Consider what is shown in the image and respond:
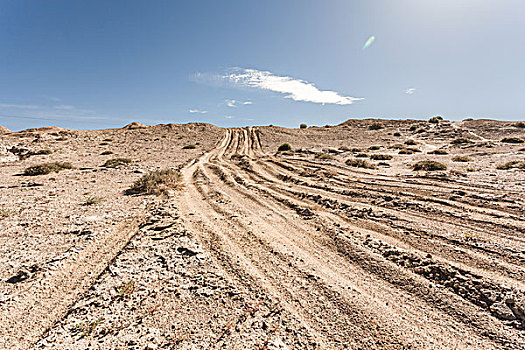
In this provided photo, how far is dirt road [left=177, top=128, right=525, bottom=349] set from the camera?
8.74ft

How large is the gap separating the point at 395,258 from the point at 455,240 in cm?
155

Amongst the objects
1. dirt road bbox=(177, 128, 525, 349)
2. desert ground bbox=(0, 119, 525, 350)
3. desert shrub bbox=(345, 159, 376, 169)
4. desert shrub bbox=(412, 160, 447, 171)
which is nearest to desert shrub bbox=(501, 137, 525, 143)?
desert shrub bbox=(412, 160, 447, 171)

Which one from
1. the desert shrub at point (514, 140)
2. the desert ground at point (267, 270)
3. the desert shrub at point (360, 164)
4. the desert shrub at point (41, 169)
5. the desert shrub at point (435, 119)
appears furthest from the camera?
the desert shrub at point (435, 119)

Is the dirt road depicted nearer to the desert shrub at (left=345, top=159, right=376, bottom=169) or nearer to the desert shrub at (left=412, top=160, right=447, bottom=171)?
the desert shrub at (left=412, top=160, right=447, bottom=171)

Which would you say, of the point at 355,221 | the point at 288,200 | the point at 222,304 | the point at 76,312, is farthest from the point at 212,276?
the point at 288,200

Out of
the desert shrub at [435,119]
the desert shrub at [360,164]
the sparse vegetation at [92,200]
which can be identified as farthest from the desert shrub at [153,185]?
the desert shrub at [435,119]

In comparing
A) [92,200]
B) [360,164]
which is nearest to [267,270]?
[92,200]

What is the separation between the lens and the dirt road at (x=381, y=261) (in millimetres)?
2664

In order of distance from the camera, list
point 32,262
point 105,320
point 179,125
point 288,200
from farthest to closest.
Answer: point 179,125
point 288,200
point 32,262
point 105,320

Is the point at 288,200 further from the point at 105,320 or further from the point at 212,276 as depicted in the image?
the point at 105,320

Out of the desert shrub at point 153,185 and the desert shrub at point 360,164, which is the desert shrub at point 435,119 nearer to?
the desert shrub at point 360,164

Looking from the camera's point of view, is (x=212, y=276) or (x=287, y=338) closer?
(x=287, y=338)

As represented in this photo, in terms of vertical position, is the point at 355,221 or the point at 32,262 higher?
the point at 32,262

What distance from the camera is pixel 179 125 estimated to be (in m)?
44.1
